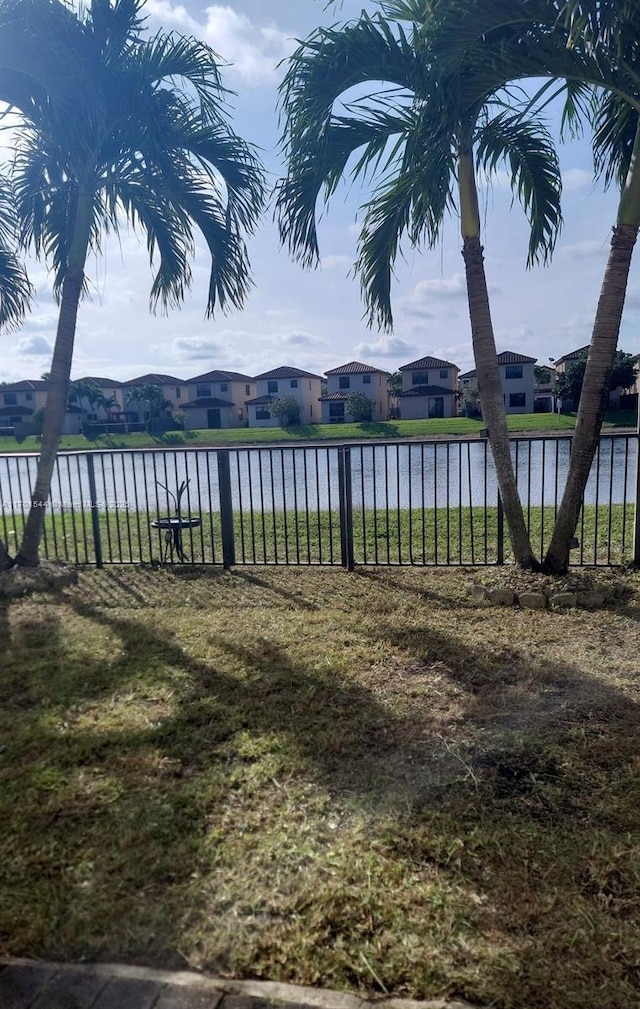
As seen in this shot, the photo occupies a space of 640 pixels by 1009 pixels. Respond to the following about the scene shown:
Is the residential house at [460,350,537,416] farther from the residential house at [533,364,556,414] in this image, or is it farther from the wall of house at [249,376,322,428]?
the wall of house at [249,376,322,428]

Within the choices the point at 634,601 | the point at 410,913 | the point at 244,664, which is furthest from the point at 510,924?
the point at 634,601

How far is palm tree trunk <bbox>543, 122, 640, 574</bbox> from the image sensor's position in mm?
5547

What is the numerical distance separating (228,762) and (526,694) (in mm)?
1860

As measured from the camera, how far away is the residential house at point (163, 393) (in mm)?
66256

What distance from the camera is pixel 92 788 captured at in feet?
9.91

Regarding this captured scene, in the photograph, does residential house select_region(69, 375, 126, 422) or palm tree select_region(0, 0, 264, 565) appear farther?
residential house select_region(69, 375, 126, 422)

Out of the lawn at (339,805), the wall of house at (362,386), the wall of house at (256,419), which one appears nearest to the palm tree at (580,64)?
the lawn at (339,805)

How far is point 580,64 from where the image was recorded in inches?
209

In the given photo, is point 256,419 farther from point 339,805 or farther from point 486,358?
point 339,805

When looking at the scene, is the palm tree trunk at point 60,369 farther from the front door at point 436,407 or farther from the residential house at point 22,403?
the residential house at point 22,403

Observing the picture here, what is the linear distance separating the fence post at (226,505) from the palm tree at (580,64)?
11.2ft

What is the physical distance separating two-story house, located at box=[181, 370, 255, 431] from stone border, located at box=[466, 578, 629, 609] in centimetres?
6033

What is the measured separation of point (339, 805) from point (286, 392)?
67623mm

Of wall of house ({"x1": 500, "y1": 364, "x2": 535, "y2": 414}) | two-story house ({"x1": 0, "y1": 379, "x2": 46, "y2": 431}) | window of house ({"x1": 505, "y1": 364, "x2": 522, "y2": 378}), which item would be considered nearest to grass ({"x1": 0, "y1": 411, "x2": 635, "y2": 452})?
wall of house ({"x1": 500, "y1": 364, "x2": 535, "y2": 414})
